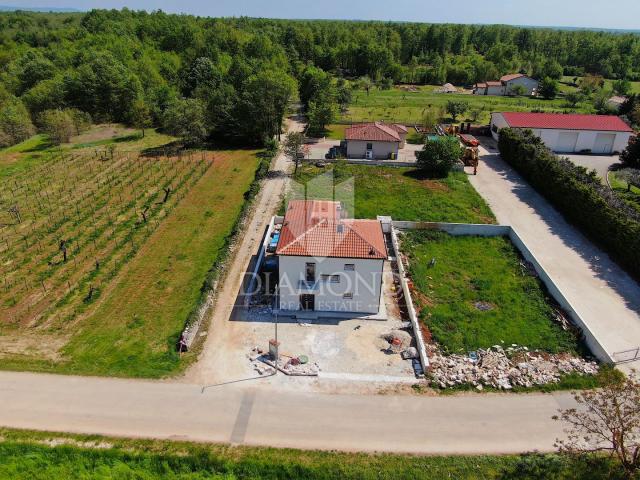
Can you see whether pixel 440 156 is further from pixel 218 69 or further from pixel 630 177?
pixel 218 69

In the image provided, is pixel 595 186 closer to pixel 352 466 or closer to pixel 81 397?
pixel 352 466

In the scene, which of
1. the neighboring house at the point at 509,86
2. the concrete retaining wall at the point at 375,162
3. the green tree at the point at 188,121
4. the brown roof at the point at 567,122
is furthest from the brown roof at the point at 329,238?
the neighboring house at the point at 509,86

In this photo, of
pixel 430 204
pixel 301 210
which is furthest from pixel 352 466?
pixel 430 204

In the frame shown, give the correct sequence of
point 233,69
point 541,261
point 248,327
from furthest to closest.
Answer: point 233,69 < point 541,261 < point 248,327

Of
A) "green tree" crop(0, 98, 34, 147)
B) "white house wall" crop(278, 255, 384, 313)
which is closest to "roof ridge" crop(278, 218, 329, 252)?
"white house wall" crop(278, 255, 384, 313)

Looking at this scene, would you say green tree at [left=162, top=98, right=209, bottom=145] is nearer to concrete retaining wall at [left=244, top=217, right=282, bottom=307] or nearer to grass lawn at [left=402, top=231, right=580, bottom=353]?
concrete retaining wall at [left=244, top=217, right=282, bottom=307]

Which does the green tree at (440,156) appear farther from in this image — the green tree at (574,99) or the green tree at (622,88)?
the green tree at (622,88)

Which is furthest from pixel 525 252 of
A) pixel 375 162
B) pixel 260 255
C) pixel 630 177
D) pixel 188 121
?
pixel 188 121
